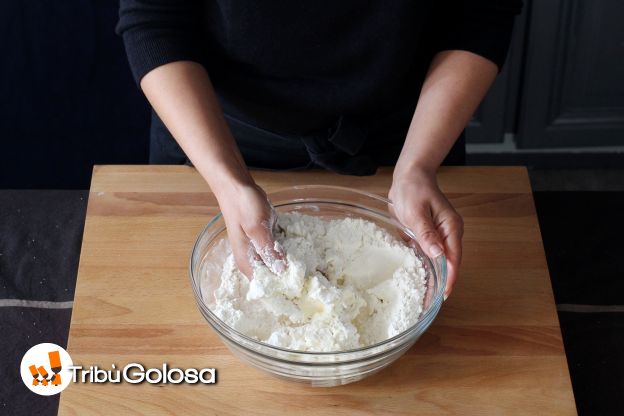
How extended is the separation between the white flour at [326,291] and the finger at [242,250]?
1 cm

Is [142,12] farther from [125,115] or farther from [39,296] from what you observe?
[125,115]

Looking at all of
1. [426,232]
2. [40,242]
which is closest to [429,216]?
[426,232]

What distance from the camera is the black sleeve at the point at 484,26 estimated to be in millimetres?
1107

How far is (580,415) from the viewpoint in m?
1.20

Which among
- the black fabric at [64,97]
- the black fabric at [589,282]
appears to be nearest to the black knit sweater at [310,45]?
the black fabric at [589,282]

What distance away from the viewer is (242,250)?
92 centimetres

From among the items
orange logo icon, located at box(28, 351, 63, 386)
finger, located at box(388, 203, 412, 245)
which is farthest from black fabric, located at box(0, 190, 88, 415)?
finger, located at box(388, 203, 412, 245)

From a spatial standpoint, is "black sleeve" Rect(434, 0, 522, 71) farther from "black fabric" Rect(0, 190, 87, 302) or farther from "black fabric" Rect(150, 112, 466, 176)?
"black fabric" Rect(0, 190, 87, 302)

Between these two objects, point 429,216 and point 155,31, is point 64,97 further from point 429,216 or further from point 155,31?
point 429,216

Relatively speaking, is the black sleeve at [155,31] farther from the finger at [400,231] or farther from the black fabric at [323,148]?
the finger at [400,231]

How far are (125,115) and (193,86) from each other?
0.82 meters

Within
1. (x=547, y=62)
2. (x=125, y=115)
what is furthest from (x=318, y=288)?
(x=547, y=62)

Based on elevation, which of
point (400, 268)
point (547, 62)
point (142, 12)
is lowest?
point (547, 62)

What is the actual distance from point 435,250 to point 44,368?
573 mm
